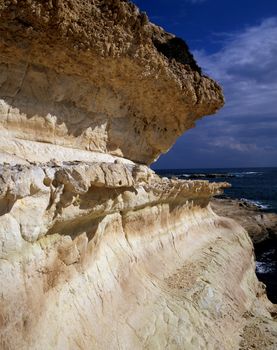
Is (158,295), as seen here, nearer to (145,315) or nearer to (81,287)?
(145,315)

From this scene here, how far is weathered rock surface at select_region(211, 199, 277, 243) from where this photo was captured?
22812 millimetres

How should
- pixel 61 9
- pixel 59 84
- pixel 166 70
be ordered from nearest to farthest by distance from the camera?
pixel 61 9, pixel 59 84, pixel 166 70

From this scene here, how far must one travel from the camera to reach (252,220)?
78.8 ft

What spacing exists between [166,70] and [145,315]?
5522mm

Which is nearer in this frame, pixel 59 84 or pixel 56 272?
pixel 56 272

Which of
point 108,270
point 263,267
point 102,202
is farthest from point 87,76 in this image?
point 263,267

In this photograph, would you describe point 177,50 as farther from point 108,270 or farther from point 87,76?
point 108,270

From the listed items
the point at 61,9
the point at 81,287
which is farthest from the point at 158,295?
the point at 61,9

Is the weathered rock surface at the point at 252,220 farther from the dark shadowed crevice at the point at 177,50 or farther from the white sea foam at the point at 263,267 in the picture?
the dark shadowed crevice at the point at 177,50

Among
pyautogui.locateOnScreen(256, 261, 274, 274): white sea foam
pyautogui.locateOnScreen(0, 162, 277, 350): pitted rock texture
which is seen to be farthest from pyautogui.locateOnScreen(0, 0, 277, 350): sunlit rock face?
pyautogui.locateOnScreen(256, 261, 274, 274): white sea foam

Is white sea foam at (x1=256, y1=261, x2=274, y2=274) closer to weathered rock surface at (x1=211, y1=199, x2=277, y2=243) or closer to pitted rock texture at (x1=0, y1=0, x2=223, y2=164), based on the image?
weathered rock surface at (x1=211, y1=199, x2=277, y2=243)

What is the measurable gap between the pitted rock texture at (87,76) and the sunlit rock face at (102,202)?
0.02m

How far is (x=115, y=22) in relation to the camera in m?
6.98

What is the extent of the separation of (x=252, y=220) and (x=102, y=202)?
68.3 ft
